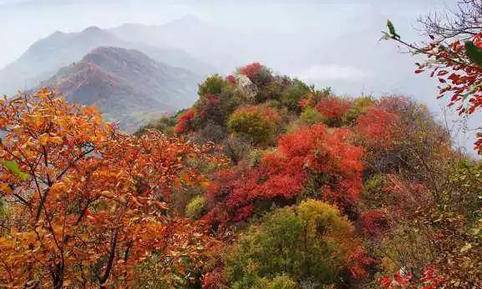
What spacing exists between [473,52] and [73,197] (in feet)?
29.1

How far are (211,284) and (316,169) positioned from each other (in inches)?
471

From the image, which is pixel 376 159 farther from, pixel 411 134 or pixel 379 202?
pixel 411 134

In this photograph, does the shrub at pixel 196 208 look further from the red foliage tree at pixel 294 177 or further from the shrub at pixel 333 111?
the shrub at pixel 333 111

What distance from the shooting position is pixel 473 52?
206 cm

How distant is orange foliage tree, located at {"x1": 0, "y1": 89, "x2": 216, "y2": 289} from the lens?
8.34 metres

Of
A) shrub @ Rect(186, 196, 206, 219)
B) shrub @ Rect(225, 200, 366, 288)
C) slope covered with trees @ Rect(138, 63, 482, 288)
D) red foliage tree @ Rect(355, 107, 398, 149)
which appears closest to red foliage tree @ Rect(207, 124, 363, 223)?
slope covered with trees @ Rect(138, 63, 482, 288)

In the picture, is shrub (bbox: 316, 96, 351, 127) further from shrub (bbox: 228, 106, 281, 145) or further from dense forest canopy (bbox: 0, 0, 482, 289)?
shrub (bbox: 228, 106, 281, 145)

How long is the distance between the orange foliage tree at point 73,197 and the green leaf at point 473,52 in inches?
244

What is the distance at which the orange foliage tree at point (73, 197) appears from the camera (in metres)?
8.34

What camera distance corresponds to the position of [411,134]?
21750mm

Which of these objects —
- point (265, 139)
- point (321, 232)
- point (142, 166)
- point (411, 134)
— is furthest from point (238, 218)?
point (142, 166)

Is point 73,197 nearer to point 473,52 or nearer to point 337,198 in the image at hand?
point 473,52

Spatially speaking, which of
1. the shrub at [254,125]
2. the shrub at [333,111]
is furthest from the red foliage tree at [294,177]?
the shrub at [333,111]

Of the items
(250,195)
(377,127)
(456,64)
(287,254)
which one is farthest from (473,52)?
(377,127)
